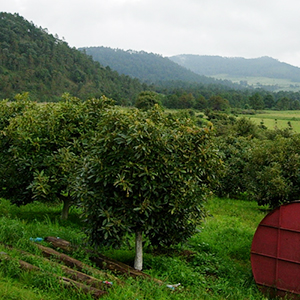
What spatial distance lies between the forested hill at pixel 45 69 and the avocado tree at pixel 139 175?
7011 cm

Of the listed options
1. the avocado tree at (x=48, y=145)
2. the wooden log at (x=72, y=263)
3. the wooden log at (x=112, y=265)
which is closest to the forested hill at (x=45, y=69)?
the avocado tree at (x=48, y=145)

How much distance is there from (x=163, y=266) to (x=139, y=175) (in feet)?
8.09

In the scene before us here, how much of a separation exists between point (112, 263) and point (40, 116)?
Result: 17.6 ft

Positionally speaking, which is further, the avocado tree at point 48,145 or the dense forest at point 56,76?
the dense forest at point 56,76

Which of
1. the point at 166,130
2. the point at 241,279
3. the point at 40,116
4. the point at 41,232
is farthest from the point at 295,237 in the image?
the point at 40,116

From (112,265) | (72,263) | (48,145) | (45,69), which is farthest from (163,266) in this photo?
(45,69)

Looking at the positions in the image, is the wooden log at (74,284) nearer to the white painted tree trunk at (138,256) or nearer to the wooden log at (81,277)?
the wooden log at (81,277)

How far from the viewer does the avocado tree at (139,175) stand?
7266 mm

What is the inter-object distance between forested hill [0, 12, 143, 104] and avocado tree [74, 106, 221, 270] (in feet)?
230

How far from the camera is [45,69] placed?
89312 mm

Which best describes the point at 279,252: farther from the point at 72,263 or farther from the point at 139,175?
the point at 72,263

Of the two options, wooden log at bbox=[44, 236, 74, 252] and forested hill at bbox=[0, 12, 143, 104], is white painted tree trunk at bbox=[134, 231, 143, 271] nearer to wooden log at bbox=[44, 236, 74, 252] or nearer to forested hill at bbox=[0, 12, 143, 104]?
wooden log at bbox=[44, 236, 74, 252]

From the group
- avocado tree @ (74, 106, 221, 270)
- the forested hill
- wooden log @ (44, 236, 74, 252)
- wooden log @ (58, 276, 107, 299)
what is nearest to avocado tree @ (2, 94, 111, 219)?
wooden log @ (44, 236, 74, 252)

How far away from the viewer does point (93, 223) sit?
25.0 feet
